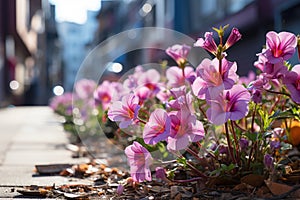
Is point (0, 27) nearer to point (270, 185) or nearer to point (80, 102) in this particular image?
point (80, 102)

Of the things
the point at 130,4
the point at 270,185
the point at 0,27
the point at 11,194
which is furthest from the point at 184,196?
the point at 130,4

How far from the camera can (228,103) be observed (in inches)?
48.3

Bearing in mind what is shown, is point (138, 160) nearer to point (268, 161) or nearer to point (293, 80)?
point (268, 161)

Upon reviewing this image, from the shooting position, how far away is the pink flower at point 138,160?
1301 millimetres

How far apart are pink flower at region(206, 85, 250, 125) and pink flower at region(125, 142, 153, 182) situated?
0.19 m

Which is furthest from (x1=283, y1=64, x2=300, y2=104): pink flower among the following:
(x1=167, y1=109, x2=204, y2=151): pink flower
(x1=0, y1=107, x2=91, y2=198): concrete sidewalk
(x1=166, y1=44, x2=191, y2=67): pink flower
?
(x1=0, y1=107, x2=91, y2=198): concrete sidewalk

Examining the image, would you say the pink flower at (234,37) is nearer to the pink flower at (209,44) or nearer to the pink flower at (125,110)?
the pink flower at (209,44)

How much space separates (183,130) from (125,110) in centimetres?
18

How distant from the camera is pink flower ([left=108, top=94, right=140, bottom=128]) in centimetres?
133

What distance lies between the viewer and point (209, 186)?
4.50 feet

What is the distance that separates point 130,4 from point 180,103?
2956 centimetres

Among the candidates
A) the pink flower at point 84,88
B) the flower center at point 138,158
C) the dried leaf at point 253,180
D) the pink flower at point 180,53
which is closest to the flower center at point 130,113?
the flower center at point 138,158

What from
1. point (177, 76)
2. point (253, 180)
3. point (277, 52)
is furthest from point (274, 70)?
point (177, 76)

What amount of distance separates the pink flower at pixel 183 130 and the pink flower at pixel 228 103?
0.13 feet
